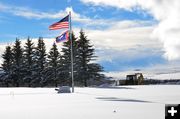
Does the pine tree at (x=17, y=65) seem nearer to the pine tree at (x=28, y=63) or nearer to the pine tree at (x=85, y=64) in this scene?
the pine tree at (x=28, y=63)

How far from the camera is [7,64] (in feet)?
270

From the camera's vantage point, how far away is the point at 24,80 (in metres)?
79.6

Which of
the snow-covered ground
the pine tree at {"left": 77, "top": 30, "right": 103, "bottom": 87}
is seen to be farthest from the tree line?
the snow-covered ground

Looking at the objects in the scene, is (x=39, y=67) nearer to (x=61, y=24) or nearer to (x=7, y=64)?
(x=7, y=64)

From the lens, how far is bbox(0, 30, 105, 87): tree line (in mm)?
71812

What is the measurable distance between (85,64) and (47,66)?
10564 millimetres

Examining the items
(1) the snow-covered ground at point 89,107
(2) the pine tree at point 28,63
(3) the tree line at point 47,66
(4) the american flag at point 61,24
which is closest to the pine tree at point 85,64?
(3) the tree line at point 47,66

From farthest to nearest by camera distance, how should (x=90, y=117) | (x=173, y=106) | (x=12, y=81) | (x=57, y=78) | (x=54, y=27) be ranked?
(x=12, y=81) → (x=57, y=78) → (x=54, y=27) → (x=90, y=117) → (x=173, y=106)

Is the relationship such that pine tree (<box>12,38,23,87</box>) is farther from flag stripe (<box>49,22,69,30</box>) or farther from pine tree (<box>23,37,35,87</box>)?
flag stripe (<box>49,22,69,30</box>)

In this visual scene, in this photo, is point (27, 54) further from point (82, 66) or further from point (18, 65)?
point (82, 66)

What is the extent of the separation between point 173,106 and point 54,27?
30933 mm

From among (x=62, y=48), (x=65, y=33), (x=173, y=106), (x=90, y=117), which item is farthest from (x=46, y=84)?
(x=173, y=106)

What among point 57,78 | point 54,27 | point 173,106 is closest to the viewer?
point 173,106

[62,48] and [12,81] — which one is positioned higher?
[62,48]
